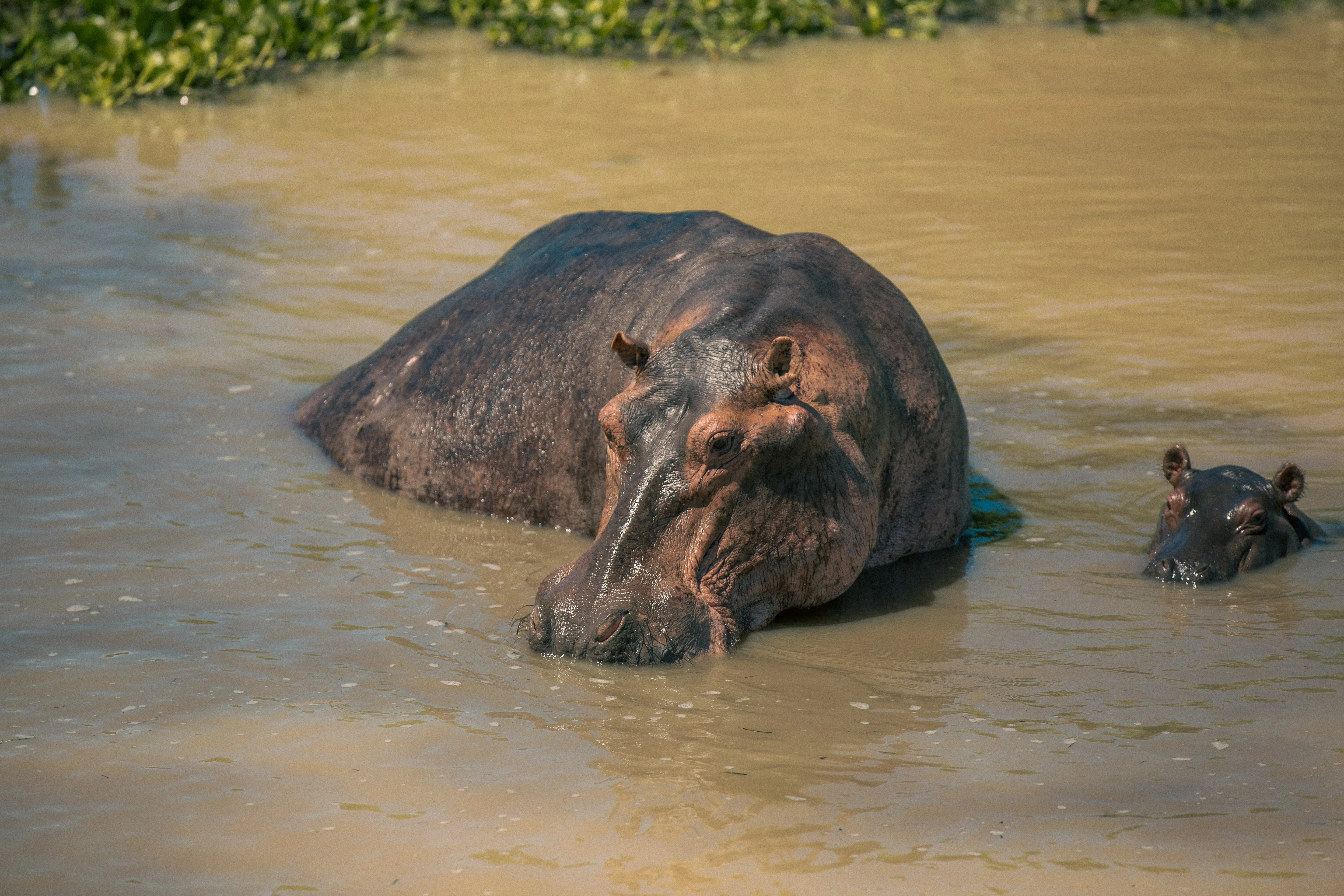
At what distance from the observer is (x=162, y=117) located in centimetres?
1598

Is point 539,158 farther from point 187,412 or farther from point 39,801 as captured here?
point 39,801

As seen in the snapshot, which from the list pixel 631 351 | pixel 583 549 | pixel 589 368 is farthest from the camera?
pixel 589 368

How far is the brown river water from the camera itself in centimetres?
430

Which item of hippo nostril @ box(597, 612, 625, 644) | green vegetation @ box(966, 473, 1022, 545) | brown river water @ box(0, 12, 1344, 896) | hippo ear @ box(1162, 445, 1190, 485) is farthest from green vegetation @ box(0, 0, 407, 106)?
hippo nostril @ box(597, 612, 625, 644)

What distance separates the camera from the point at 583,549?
267 inches

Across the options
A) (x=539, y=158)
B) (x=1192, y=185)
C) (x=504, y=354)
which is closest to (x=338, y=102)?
(x=539, y=158)

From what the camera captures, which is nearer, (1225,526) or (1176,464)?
(1225,526)

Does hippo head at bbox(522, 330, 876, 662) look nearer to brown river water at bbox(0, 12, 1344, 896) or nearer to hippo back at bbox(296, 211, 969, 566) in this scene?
brown river water at bbox(0, 12, 1344, 896)

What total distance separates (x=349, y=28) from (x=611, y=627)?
1417 centimetres

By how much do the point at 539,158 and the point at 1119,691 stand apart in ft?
32.8

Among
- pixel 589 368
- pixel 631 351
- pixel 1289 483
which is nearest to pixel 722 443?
pixel 631 351

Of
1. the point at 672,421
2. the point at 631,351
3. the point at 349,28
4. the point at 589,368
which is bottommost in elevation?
the point at 589,368

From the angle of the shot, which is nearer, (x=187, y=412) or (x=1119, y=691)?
(x=1119, y=691)

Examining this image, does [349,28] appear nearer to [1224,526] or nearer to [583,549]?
[583,549]
